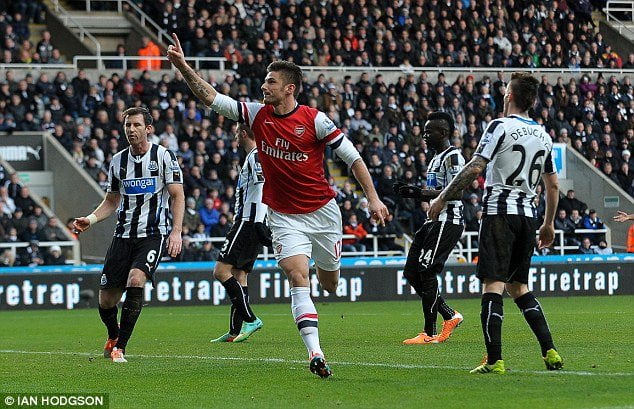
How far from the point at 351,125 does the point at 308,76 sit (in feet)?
7.02

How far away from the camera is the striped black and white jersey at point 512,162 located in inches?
368

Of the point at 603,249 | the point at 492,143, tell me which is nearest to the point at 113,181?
the point at 492,143

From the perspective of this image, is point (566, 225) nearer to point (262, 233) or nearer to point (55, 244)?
point (55, 244)

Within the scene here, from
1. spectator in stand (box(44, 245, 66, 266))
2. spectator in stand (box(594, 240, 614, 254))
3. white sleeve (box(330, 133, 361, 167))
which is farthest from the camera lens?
spectator in stand (box(594, 240, 614, 254))

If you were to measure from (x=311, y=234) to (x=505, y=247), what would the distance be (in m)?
1.53

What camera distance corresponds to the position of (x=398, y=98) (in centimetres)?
3253

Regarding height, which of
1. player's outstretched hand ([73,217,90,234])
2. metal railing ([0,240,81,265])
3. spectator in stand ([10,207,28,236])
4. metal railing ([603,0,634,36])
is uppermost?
metal railing ([603,0,634,36])

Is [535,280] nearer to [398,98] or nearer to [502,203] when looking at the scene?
[398,98]

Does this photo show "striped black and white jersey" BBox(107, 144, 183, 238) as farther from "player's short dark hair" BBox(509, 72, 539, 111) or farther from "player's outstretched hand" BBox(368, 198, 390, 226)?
"player's short dark hair" BBox(509, 72, 539, 111)

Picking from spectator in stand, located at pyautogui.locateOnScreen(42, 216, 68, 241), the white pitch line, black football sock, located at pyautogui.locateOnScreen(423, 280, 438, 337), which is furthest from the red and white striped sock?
spectator in stand, located at pyautogui.locateOnScreen(42, 216, 68, 241)

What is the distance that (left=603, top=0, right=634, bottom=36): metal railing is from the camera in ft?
135

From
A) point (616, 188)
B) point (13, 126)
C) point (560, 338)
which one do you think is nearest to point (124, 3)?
point (13, 126)

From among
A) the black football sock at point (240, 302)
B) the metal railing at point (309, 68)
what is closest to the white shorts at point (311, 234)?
the black football sock at point (240, 302)

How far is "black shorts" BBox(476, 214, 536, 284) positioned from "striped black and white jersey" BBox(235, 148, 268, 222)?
16.3 ft
